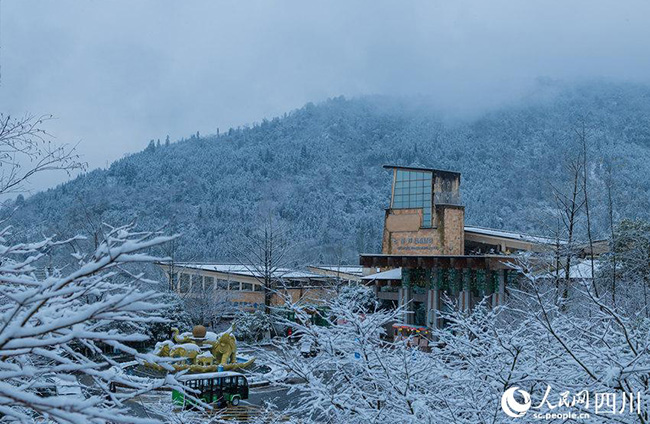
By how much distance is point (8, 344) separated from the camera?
231 cm

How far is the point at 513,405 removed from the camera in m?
5.10

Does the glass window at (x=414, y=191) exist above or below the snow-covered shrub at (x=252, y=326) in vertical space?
above

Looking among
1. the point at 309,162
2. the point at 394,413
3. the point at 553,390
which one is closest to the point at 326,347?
the point at 394,413

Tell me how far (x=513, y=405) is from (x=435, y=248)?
20.5m

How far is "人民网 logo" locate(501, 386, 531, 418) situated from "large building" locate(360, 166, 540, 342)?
1856cm

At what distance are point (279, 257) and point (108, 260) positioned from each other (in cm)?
2909

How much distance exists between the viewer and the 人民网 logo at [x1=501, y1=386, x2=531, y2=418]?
5.00m

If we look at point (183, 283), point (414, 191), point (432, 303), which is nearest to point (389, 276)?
point (432, 303)

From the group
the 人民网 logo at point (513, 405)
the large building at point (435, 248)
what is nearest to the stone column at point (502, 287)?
the large building at point (435, 248)

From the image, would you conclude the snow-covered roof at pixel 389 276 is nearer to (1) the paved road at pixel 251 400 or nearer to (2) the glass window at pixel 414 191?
(2) the glass window at pixel 414 191

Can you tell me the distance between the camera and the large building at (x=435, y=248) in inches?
957

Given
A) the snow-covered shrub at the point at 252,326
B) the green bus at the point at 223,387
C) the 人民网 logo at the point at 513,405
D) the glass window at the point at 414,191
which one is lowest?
the snow-covered shrub at the point at 252,326

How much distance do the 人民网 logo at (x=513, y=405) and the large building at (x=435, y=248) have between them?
1856cm

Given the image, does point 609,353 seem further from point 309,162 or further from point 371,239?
point 309,162
